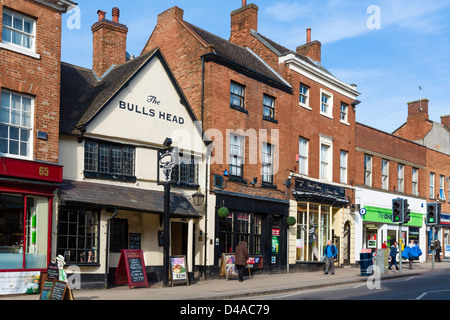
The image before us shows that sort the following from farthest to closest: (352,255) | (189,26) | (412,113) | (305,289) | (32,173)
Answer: (412,113)
(352,255)
(189,26)
(305,289)
(32,173)

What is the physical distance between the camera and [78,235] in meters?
17.5

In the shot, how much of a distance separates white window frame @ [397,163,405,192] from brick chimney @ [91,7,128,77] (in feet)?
70.0

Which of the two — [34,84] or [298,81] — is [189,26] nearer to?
[298,81]

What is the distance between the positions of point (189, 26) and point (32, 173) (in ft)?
41.2

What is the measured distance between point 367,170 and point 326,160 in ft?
15.2

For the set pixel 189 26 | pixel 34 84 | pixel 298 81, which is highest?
pixel 189 26

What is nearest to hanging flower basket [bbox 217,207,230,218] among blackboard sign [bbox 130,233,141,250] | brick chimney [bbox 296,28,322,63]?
blackboard sign [bbox 130,233,141,250]

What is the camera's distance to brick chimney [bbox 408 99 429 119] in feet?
149

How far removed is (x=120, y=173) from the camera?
1927 cm

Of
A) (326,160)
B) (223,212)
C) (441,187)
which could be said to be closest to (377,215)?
(326,160)

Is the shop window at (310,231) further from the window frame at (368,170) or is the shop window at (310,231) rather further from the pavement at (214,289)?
the window frame at (368,170)

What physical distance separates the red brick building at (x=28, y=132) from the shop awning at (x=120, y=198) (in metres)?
0.76
